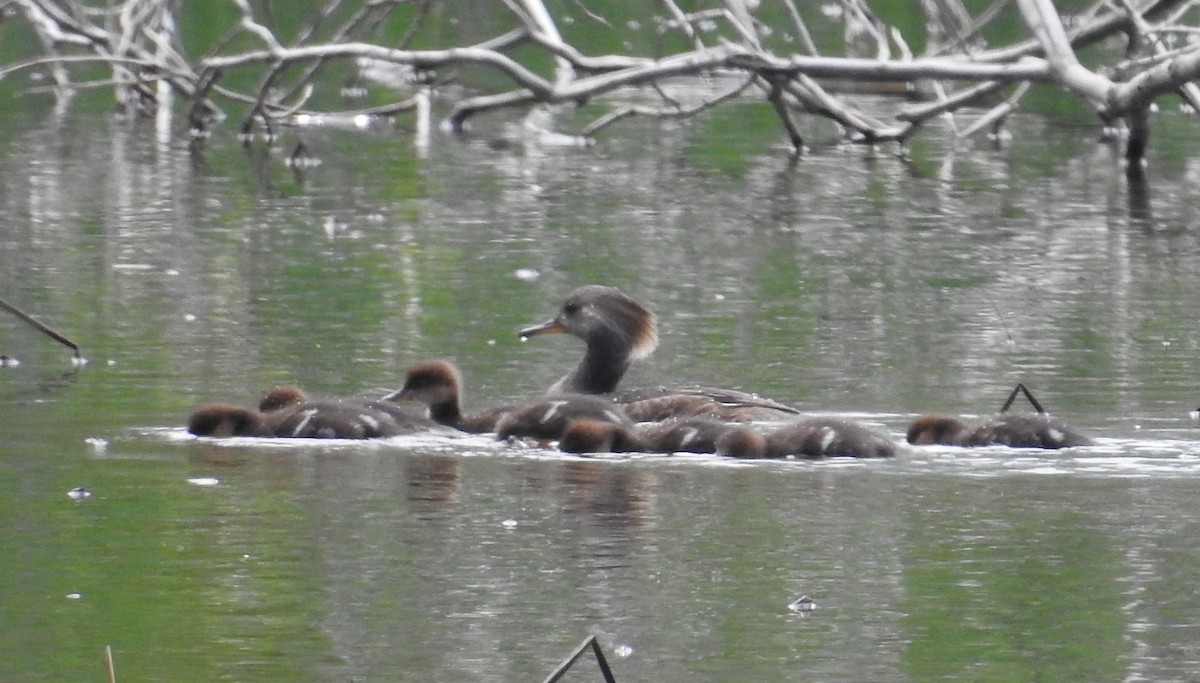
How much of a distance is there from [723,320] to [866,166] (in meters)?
9.52

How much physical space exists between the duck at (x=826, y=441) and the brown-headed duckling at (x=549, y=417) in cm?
66

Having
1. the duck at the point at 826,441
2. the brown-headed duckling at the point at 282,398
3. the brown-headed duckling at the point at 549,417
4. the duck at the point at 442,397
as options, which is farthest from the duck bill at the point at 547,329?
the duck at the point at 826,441

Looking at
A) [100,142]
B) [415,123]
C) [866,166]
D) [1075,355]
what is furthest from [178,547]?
[415,123]

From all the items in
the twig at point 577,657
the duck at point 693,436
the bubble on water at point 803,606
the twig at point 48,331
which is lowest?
the twig at point 48,331

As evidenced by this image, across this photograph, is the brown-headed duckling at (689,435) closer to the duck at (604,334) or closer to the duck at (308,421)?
the duck at (308,421)

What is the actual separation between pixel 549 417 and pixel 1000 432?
1573mm

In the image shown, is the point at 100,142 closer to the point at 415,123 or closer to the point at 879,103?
the point at 415,123

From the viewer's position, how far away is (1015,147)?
24.4 meters

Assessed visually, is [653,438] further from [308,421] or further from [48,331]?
[48,331]

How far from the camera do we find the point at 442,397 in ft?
32.1

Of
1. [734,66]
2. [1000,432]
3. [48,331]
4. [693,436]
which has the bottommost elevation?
[48,331]

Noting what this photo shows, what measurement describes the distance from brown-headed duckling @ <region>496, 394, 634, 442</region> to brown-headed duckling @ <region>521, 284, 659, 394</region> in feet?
3.41

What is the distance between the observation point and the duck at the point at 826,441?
8875 mm

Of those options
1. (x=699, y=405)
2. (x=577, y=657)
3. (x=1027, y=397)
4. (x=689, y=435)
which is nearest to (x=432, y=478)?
(x=689, y=435)
